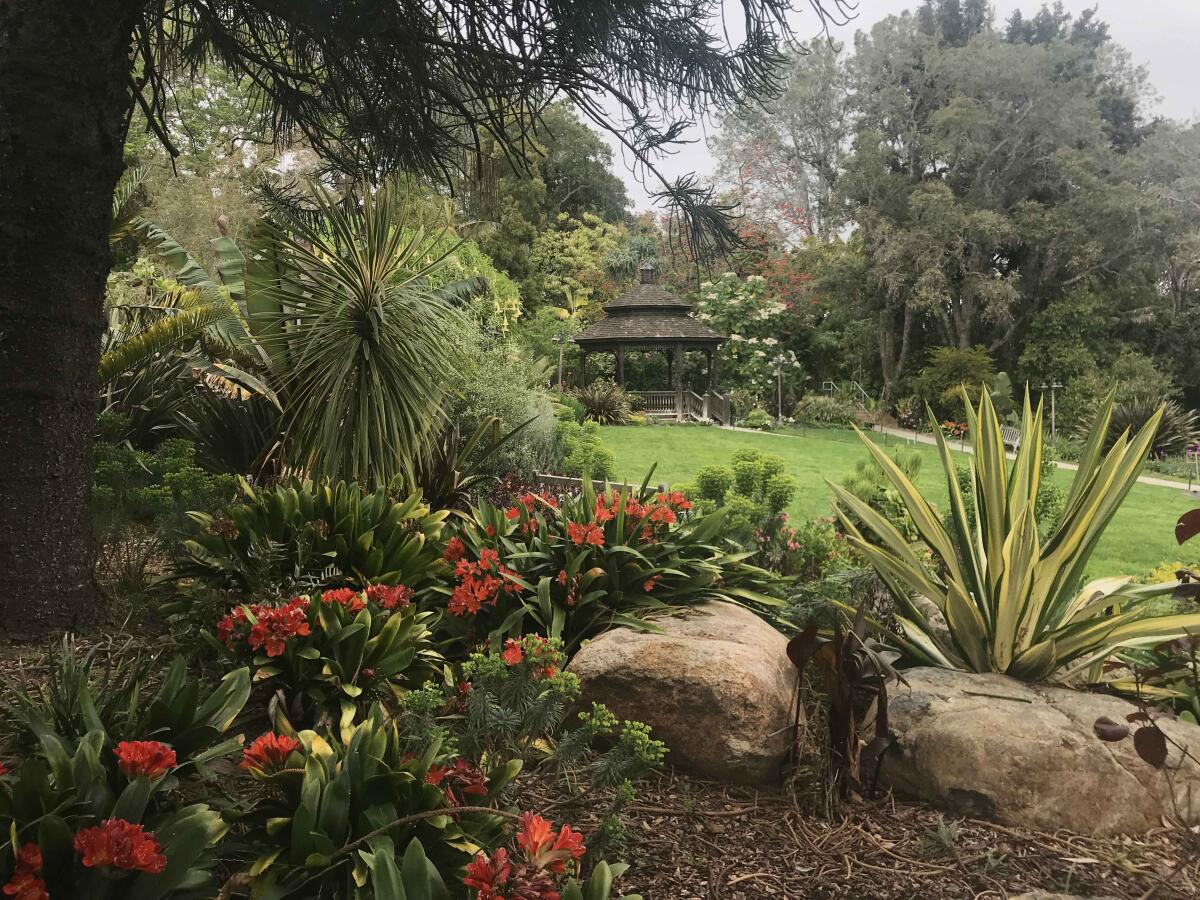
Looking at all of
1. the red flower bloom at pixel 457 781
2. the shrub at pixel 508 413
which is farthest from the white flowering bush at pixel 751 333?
the red flower bloom at pixel 457 781

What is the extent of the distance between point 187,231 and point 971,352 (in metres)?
17.7

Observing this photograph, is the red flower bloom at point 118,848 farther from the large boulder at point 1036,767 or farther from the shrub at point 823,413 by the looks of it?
the shrub at point 823,413

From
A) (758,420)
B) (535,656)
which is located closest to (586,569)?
(535,656)

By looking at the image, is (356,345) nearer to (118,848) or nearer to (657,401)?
(118,848)

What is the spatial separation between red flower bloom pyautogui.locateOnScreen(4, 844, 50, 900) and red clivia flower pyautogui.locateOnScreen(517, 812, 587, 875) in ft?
2.48

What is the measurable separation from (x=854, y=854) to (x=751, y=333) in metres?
19.6

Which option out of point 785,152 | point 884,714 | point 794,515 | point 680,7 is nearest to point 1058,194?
point 785,152

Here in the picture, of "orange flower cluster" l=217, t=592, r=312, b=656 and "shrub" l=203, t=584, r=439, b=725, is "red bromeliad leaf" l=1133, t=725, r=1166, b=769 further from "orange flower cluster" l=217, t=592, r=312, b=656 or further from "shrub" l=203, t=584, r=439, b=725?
"orange flower cluster" l=217, t=592, r=312, b=656

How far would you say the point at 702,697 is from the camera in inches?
93.9

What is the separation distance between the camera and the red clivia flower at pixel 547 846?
1411 mm

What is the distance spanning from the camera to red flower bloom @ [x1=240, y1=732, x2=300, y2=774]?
169 centimetres

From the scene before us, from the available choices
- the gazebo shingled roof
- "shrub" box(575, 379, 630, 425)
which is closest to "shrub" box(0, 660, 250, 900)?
"shrub" box(575, 379, 630, 425)

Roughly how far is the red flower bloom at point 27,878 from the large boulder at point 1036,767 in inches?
81.6

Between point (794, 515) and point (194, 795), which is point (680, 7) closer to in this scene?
point (194, 795)
